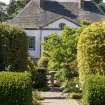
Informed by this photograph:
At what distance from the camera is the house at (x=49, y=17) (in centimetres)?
5891

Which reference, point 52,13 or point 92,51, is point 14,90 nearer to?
point 92,51

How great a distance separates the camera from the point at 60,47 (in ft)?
106

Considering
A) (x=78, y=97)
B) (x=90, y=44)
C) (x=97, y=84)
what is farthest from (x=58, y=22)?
(x=97, y=84)

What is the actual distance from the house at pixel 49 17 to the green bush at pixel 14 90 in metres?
44.0

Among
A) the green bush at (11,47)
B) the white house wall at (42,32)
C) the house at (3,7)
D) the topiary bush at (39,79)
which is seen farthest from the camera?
the house at (3,7)

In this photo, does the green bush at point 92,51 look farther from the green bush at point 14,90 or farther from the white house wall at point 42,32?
the white house wall at point 42,32

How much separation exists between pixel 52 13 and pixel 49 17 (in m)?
0.82

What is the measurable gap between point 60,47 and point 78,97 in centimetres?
1006

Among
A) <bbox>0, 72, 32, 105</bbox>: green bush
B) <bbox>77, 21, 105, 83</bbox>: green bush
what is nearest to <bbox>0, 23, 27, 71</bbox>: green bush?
<bbox>77, 21, 105, 83</bbox>: green bush

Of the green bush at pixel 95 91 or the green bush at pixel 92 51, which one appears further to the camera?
the green bush at pixel 92 51

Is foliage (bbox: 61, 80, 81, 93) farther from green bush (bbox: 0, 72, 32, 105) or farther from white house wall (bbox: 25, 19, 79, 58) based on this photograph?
white house wall (bbox: 25, 19, 79, 58)

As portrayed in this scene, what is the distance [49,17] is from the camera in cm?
6038

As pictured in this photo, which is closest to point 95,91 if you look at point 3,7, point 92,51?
point 92,51

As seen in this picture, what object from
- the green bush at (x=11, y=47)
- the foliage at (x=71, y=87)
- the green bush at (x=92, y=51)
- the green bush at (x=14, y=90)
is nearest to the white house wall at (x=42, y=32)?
the foliage at (x=71, y=87)
